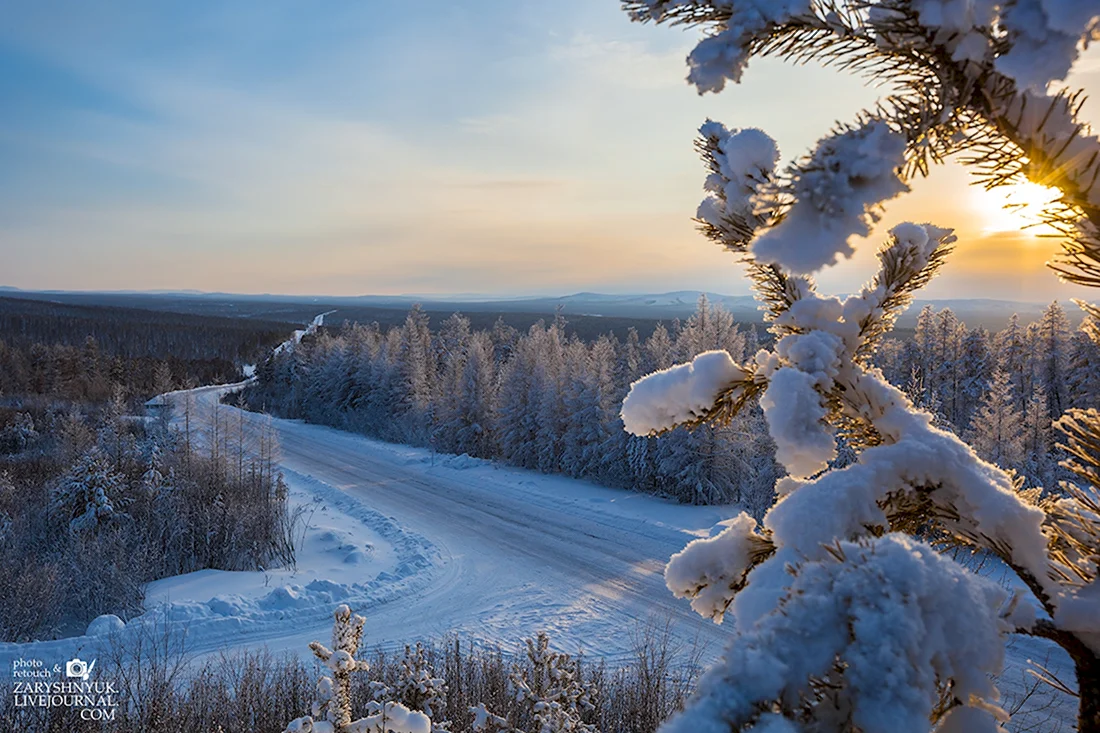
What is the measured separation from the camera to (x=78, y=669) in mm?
7539

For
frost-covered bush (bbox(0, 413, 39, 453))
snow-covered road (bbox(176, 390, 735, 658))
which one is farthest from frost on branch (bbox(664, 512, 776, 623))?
frost-covered bush (bbox(0, 413, 39, 453))

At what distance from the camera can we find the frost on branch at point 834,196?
0.85 metres

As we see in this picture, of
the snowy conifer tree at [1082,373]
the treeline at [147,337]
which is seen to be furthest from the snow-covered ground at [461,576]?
the treeline at [147,337]

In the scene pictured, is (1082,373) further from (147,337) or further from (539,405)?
(147,337)

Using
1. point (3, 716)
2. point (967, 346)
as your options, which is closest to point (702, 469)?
point (3, 716)

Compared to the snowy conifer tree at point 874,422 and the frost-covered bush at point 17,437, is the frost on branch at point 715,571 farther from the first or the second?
the frost-covered bush at point 17,437

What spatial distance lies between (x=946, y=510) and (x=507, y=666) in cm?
803

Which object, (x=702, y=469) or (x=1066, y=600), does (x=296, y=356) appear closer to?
(x=702, y=469)

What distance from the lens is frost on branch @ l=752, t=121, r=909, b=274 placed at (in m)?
0.85

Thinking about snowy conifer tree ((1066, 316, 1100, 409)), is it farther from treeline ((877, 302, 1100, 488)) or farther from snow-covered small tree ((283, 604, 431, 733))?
snow-covered small tree ((283, 604, 431, 733))

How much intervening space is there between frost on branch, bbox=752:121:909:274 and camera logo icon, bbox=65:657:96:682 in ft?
27.3

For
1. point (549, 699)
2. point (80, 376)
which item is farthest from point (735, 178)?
point (80, 376)

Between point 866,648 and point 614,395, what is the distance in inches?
939

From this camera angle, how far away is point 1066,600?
1.06 metres
